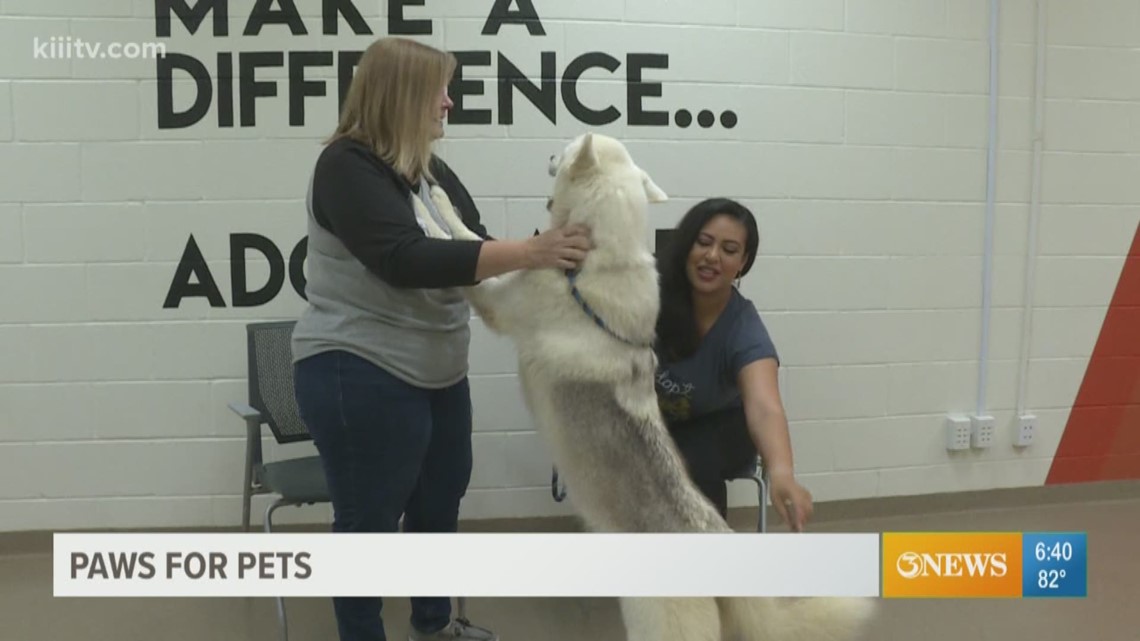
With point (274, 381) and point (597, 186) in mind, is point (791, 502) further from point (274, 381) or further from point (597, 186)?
point (274, 381)

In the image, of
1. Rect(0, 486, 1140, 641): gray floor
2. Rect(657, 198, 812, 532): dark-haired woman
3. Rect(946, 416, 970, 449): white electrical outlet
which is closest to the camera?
Rect(657, 198, 812, 532): dark-haired woman

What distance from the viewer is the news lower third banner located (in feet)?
5.53

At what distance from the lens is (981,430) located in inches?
120

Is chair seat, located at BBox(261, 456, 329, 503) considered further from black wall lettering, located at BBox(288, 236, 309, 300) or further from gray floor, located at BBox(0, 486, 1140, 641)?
black wall lettering, located at BBox(288, 236, 309, 300)

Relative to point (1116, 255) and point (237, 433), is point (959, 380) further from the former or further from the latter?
point (237, 433)

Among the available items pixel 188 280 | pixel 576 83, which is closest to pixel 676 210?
pixel 576 83

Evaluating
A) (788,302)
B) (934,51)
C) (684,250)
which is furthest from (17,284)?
(934,51)

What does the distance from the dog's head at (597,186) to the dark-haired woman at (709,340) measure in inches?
11.1

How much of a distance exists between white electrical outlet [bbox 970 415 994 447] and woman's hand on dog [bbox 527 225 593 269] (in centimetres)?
203

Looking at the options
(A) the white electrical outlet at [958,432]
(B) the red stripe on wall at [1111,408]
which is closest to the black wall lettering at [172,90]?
(A) the white electrical outlet at [958,432]

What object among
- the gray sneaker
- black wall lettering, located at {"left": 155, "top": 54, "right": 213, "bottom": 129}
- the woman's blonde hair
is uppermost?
black wall lettering, located at {"left": 155, "top": 54, "right": 213, "bottom": 129}

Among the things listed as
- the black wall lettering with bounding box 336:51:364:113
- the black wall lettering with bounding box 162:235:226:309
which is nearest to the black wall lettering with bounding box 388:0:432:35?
the black wall lettering with bounding box 336:51:364:113

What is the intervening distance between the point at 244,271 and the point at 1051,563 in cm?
243

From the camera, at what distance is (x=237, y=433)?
9.03 ft
